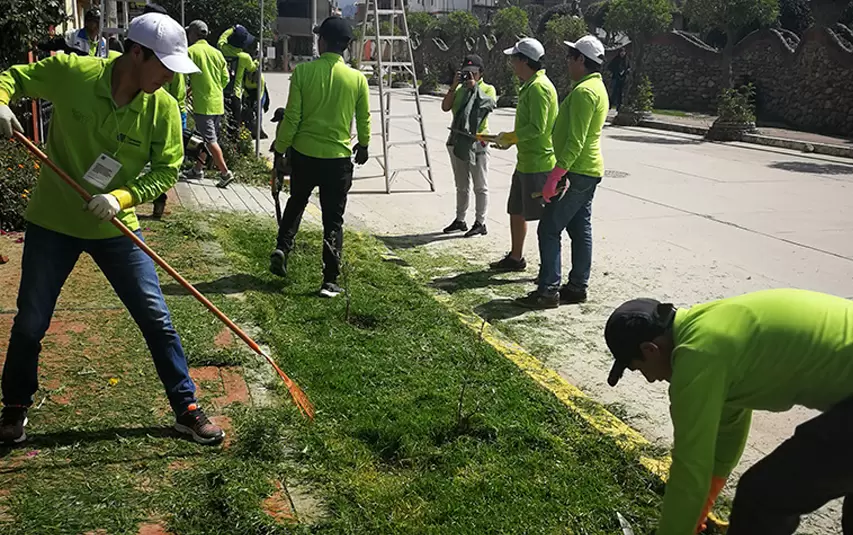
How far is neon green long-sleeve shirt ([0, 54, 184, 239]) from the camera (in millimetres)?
3500

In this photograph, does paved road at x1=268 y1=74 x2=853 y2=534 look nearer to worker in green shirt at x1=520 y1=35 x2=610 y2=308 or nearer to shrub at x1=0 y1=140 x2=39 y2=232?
worker in green shirt at x1=520 y1=35 x2=610 y2=308

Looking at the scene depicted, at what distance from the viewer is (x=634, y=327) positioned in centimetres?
251

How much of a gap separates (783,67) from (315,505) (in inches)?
935

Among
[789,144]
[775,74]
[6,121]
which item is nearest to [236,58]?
[6,121]

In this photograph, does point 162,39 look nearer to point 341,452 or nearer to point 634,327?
point 341,452

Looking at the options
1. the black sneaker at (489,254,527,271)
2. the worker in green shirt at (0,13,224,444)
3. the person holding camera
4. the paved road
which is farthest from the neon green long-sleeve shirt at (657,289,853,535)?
the person holding camera

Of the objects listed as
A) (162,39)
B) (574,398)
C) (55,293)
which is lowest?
(574,398)

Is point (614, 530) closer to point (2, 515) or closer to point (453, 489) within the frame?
point (453, 489)

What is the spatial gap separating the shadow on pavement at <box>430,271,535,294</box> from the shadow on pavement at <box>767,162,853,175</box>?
32.3 feet

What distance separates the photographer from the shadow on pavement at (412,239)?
845 centimetres

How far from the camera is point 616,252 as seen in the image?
327 inches

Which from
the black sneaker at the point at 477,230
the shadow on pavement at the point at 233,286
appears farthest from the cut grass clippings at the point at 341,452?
the black sneaker at the point at 477,230

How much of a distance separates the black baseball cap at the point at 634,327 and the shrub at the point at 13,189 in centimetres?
623

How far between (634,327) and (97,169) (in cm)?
237
